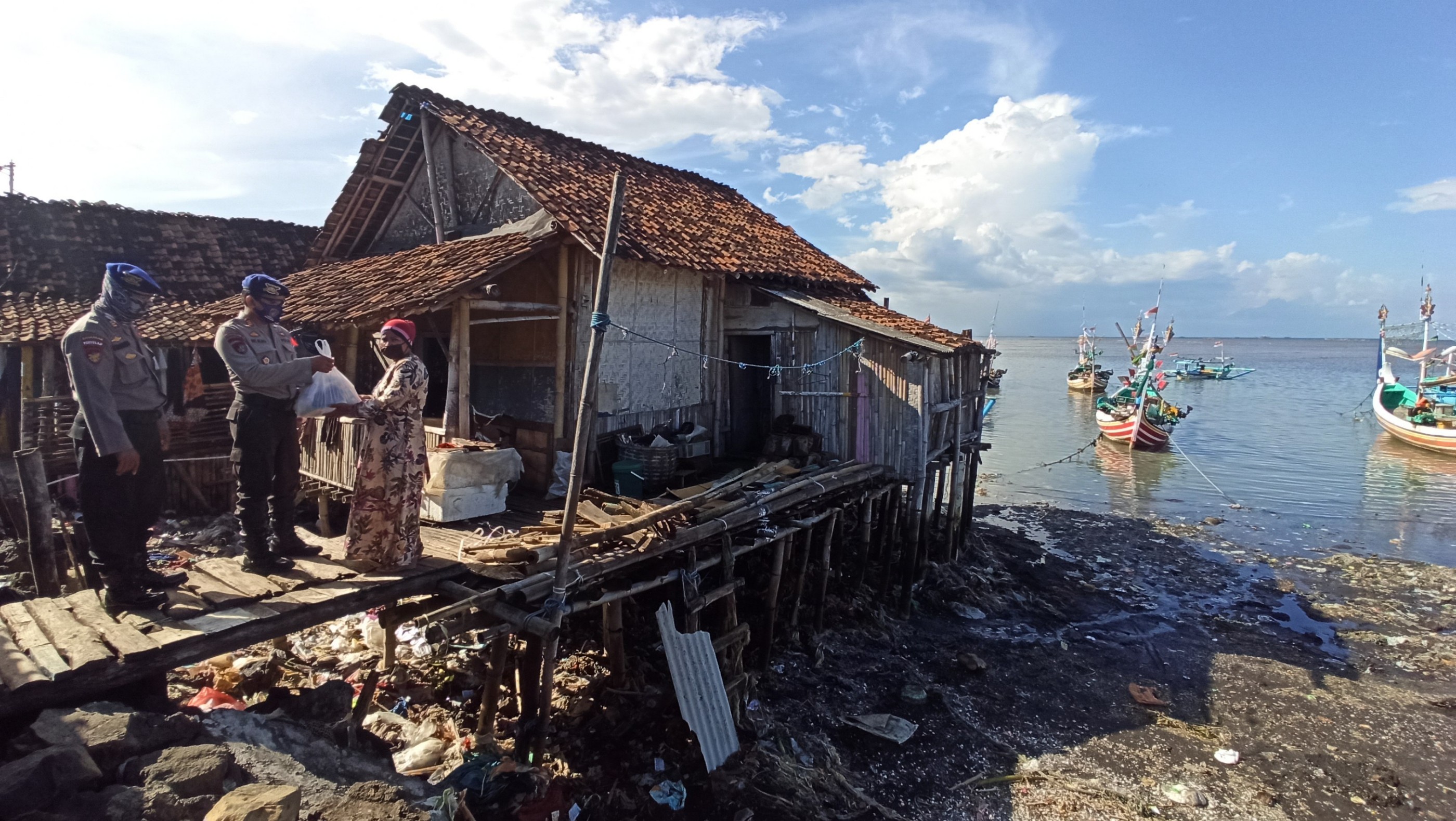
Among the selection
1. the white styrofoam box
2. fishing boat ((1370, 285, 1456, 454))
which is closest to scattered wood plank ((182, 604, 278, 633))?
the white styrofoam box

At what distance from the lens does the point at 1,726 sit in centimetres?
372

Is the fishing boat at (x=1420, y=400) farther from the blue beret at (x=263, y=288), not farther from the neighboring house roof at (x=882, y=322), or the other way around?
the blue beret at (x=263, y=288)

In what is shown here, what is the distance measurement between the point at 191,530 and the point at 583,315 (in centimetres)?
730

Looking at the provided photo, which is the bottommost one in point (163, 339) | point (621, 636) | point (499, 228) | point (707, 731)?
point (707, 731)

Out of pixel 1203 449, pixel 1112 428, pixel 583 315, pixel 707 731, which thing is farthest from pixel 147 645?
pixel 1203 449

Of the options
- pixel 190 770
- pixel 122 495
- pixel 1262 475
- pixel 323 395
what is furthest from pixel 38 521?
pixel 1262 475

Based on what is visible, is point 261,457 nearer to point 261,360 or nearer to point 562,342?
point 261,360

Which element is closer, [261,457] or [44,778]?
Result: [44,778]

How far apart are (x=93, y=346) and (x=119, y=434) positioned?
0.55m

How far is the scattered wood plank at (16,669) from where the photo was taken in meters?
3.66

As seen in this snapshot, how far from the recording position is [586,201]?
9773 mm

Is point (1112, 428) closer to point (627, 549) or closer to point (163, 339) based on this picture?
point (627, 549)

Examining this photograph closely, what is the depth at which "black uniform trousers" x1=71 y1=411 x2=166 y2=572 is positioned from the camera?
4422 mm

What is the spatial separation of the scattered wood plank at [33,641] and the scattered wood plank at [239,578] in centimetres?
99
